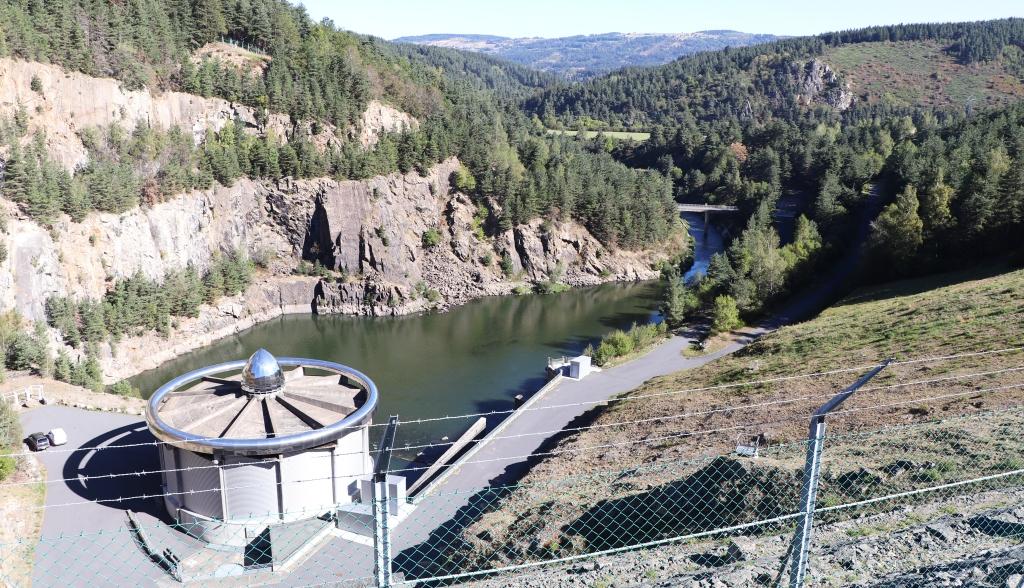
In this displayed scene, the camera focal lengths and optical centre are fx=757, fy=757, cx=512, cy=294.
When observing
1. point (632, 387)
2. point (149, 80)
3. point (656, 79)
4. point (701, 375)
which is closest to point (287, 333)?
point (149, 80)

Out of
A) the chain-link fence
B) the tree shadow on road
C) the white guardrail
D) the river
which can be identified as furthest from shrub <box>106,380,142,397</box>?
the chain-link fence

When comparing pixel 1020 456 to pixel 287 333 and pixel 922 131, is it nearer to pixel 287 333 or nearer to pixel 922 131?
pixel 287 333

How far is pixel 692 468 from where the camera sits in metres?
15.0

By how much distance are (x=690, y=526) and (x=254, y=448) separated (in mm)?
10602

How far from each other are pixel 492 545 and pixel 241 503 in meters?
7.63

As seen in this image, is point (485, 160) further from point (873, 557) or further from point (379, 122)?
point (873, 557)

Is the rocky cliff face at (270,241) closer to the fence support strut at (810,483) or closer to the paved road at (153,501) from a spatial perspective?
the paved road at (153,501)

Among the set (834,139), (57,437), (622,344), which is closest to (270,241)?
(622,344)

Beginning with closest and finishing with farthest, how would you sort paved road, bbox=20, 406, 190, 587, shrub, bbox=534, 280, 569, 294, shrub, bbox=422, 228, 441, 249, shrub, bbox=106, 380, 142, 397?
paved road, bbox=20, 406, 190, 587 < shrub, bbox=106, 380, 142, 397 < shrub, bbox=422, 228, 441, 249 < shrub, bbox=534, 280, 569, 294

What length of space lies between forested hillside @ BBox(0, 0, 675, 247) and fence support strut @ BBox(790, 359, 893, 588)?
37.7 metres

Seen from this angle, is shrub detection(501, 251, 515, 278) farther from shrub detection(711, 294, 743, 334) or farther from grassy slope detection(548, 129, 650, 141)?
grassy slope detection(548, 129, 650, 141)

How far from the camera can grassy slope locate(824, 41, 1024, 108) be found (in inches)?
4513

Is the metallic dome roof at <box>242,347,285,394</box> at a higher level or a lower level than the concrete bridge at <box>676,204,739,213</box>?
higher

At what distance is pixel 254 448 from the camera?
1786 centimetres
